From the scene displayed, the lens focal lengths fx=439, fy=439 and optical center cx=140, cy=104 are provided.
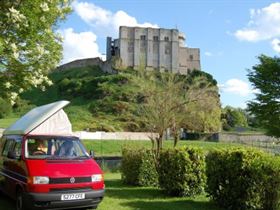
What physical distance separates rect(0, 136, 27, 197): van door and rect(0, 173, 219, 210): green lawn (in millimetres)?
596

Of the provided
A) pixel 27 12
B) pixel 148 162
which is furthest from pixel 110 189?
pixel 27 12

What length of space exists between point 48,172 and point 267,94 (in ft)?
112

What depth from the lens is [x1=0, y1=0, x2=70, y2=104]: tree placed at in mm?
9875

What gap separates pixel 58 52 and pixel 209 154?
4839 millimetres

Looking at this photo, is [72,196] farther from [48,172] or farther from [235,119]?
[235,119]

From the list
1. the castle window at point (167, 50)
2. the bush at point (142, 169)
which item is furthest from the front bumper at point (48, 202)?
the castle window at point (167, 50)

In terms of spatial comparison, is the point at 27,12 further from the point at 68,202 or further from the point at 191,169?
the point at 191,169

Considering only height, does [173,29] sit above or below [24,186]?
above

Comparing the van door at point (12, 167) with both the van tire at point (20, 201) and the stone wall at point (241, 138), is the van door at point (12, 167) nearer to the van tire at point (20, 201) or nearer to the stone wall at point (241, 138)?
A: the van tire at point (20, 201)

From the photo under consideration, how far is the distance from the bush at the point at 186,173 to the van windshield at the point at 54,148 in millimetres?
3107

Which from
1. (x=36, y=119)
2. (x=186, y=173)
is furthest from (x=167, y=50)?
(x=36, y=119)

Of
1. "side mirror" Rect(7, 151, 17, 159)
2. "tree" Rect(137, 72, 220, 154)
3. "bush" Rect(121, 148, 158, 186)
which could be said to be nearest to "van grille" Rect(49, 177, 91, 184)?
"side mirror" Rect(7, 151, 17, 159)

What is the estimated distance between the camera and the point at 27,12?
33.3 ft

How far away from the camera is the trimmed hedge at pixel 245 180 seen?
9.65 metres
